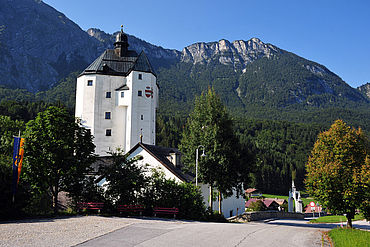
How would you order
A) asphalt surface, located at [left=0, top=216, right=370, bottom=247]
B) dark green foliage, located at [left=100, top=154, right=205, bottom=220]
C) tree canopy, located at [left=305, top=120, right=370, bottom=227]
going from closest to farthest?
1. asphalt surface, located at [left=0, top=216, right=370, bottom=247]
2. tree canopy, located at [left=305, top=120, right=370, bottom=227]
3. dark green foliage, located at [left=100, top=154, right=205, bottom=220]

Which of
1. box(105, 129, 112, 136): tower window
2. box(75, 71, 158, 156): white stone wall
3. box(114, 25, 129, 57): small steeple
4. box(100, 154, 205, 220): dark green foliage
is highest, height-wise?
box(114, 25, 129, 57): small steeple

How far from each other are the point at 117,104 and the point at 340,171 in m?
40.3

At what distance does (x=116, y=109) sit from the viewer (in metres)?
59.0

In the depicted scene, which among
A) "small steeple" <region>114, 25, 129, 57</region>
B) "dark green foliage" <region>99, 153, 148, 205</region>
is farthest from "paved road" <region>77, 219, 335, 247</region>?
"small steeple" <region>114, 25, 129, 57</region>

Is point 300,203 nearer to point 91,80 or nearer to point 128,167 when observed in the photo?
point 91,80

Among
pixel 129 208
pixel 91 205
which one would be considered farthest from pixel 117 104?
pixel 129 208

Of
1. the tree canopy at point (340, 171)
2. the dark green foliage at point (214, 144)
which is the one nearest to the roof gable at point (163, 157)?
the dark green foliage at point (214, 144)

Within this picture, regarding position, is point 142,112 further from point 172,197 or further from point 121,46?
point 172,197

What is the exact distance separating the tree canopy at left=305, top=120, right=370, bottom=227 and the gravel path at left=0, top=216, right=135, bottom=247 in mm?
14262

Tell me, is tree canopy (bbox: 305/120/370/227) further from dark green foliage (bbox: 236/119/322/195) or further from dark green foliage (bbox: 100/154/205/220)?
dark green foliage (bbox: 236/119/322/195)

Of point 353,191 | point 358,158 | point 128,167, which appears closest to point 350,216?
point 353,191

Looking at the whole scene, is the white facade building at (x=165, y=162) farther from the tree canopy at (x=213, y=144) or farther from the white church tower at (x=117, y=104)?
the white church tower at (x=117, y=104)

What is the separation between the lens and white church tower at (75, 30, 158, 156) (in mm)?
56656

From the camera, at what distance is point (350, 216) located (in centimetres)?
2556
